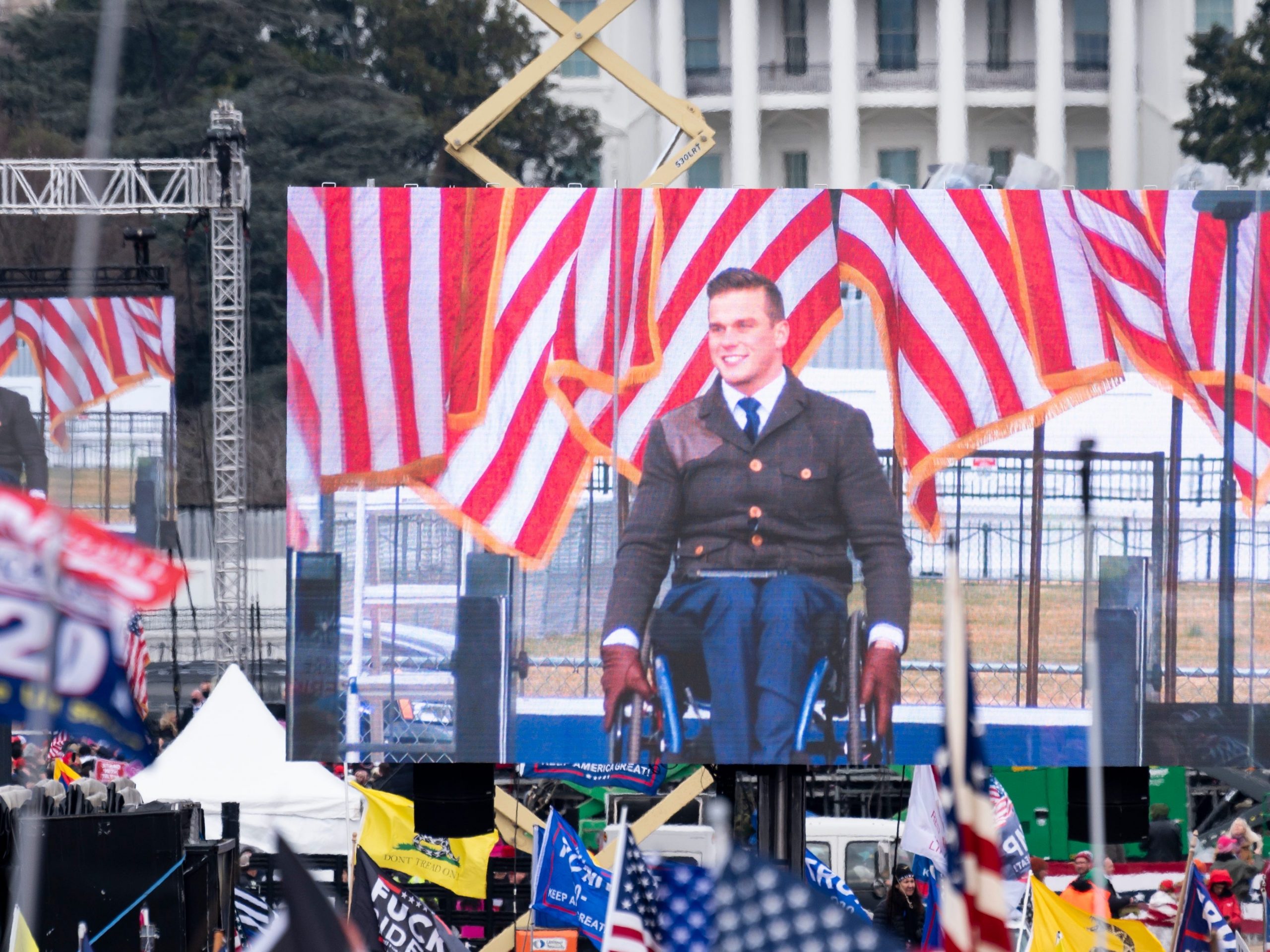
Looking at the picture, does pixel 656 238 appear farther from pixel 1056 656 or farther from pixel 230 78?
pixel 230 78

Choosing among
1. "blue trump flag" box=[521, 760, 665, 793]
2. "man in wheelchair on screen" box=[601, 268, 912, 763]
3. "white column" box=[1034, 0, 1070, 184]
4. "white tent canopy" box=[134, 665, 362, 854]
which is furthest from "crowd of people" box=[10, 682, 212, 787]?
"white column" box=[1034, 0, 1070, 184]

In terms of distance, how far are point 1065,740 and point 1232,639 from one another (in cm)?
88

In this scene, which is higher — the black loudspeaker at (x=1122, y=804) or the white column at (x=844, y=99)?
the white column at (x=844, y=99)

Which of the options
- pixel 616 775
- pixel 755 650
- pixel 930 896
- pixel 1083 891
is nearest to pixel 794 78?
pixel 616 775

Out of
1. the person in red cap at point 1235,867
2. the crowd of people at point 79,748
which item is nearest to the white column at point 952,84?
the crowd of people at point 79,748

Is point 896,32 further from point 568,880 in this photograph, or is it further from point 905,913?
point 568,880

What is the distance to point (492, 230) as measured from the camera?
9.70 metres

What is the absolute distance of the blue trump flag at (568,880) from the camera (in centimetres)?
1005

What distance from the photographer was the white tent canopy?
1332 centimetres

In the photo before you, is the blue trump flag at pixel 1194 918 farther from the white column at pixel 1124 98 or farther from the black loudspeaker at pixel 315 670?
the white column at pixel 1124 98

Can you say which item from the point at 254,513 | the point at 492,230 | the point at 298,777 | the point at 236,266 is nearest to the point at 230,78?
the point at 254,513

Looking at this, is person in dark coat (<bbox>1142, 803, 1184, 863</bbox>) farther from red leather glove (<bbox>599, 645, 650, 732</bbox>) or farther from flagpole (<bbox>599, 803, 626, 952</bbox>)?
flagpole (<bbox>599, 803, 626, 952</bbox>)

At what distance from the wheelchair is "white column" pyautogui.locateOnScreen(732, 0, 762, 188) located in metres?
38.8

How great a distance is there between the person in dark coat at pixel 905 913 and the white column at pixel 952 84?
36293mm
